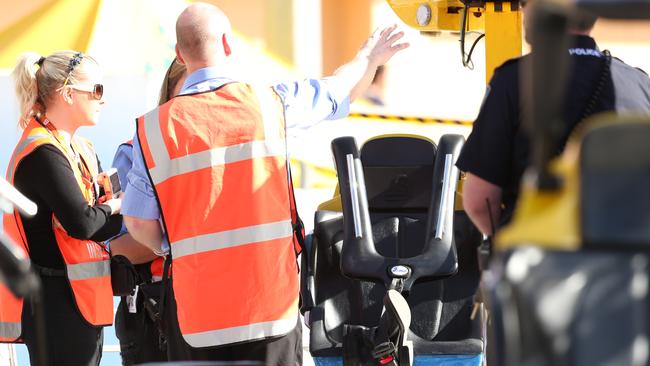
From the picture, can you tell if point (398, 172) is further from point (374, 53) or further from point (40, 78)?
point (40, 78)

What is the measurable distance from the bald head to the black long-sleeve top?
27.3 inches

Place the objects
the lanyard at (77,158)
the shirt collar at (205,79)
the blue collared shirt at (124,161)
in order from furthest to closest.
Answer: the blue collared shirt at (124,161) → the lanyard at (77,158) → the shirt collar at (205,79)

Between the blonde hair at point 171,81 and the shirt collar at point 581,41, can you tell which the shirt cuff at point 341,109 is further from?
the shirt collar at point 581,41

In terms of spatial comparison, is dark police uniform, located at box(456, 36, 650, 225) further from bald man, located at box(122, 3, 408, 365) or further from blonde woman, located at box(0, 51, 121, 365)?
blonde woman, located at box(0, 51, 121, 365)

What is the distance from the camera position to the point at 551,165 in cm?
192

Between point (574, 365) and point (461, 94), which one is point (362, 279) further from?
point (461, 94)

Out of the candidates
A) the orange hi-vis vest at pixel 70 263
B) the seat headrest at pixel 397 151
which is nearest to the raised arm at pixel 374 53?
the seat headrest at pixel 397 151

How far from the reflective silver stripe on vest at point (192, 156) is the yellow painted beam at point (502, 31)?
118 centimetres

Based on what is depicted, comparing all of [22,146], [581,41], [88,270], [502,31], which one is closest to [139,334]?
[88,270]

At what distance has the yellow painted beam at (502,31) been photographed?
4.11m

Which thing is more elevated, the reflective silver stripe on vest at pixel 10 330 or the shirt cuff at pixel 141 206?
the shirt cuff at pixel 141 206

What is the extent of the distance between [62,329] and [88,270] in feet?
0.79

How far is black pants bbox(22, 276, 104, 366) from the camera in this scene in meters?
3.84

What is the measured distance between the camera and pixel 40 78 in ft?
13.4
